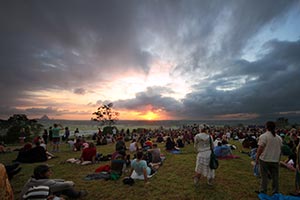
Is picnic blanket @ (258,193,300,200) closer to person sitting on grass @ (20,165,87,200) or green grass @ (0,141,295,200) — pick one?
green grass @ (0,141,295,200)

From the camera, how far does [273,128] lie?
444 centimetres

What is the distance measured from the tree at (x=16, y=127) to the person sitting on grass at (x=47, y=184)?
19617 mm

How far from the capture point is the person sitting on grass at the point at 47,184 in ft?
12.2

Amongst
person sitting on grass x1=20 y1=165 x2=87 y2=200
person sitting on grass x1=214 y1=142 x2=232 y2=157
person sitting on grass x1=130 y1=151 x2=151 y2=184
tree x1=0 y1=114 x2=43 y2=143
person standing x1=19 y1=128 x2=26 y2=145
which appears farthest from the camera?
tree x1=0 y1=114 x2=43 y2=143

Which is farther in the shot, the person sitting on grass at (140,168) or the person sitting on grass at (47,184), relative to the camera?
the person sitting on grass at (140,168)

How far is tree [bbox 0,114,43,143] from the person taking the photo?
63.2 feet

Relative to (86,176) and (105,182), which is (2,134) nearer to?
(86,176)

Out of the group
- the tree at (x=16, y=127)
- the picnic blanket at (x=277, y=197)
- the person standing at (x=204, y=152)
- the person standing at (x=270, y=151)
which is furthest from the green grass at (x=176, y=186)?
the tree at (x=16, y=127)

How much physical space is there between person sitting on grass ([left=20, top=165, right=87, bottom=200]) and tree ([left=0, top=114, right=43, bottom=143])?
1962 cm

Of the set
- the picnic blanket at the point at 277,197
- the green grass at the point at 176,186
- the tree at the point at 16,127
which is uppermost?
the tree at the point at 16,127

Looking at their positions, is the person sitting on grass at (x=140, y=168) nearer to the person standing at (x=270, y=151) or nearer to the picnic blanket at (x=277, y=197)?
the picnic blanket at (x=277, y=197)

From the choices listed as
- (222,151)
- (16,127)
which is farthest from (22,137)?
(222,151)

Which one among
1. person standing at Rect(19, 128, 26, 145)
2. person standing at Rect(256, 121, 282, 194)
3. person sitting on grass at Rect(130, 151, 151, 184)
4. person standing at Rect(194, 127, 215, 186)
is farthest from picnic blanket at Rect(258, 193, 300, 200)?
person standing at Rect(19, 128, 26, 145)

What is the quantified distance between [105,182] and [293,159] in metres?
8.93
